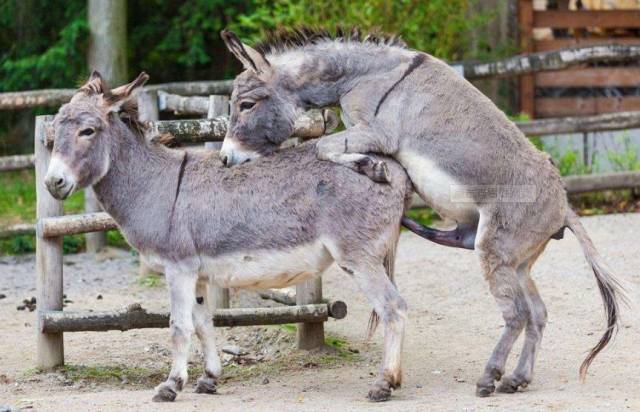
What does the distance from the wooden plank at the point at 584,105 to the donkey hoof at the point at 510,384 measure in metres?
8.45

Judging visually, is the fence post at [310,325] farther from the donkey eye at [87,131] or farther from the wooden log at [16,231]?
the wooden log at [16,231]

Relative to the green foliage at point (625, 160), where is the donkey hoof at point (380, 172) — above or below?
above

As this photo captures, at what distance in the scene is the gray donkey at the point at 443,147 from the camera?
19.0 feet

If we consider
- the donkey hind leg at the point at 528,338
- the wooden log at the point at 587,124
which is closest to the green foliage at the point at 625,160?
the wooden log at the point at 587,124

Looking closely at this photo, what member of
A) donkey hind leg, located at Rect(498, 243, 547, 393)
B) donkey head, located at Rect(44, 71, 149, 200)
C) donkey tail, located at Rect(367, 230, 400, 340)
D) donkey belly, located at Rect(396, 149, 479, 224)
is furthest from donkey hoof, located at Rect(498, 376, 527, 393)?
donkey head, located at Rect(44, 71, 149, 200)

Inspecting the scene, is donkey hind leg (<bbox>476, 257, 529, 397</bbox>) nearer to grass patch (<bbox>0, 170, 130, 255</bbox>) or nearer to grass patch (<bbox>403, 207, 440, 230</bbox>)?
grass patch (<bbox>403, 207, 440, 230</bbox>)

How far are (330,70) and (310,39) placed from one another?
266mm

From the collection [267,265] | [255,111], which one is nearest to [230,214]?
[267,265]

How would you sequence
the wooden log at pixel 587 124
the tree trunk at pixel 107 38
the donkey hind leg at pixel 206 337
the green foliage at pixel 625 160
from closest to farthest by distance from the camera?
1. the donkey hind leg at pixel 206 337
2. the wooden log at pixel 587 124
3. the green foliage at pixel 625 160
4. the tree trunk at pixel 107 38

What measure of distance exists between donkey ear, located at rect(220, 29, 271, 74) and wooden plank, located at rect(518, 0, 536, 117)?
8226 mm

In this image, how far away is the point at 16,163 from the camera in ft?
34.7

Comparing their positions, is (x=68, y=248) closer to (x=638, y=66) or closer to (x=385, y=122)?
(x=385, y=122)

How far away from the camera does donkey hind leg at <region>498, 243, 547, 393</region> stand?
230 inches

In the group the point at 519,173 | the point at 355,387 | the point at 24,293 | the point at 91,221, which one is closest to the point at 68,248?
the point at 24,293
